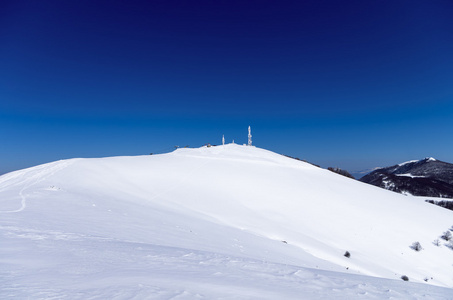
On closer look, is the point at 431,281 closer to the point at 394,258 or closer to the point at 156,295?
the point at 394,258

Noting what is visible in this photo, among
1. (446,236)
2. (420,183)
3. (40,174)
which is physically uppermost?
(40,174)

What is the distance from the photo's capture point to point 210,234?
1278 centimetres

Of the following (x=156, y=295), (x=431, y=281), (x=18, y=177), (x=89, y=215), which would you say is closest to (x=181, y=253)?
(x=156, y=295)

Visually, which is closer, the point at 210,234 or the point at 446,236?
the point at 210,234

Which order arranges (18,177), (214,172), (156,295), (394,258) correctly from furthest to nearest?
(214,172), (18,177), (394,258), (156,295)

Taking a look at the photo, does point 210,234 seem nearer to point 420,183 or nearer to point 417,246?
point 417,246

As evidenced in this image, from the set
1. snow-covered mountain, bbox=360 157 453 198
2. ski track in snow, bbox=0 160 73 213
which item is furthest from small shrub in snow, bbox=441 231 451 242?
snow-covered mountain, bbox=360 157 453 198

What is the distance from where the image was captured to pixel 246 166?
122 ft

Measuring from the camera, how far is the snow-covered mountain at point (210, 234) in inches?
191

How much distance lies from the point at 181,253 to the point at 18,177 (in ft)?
78.9

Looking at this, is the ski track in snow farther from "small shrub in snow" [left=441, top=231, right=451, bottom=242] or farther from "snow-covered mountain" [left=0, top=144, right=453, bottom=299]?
"small shrub in snow" [left=441, top=231, right=451, bottom=242]

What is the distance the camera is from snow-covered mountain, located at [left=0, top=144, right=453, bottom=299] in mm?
4840

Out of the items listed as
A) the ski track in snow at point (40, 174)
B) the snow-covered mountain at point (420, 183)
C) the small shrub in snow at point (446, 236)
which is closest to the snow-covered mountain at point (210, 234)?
the ski track in snow at point (40, 174)

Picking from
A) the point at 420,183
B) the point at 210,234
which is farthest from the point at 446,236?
the point at 420,183
